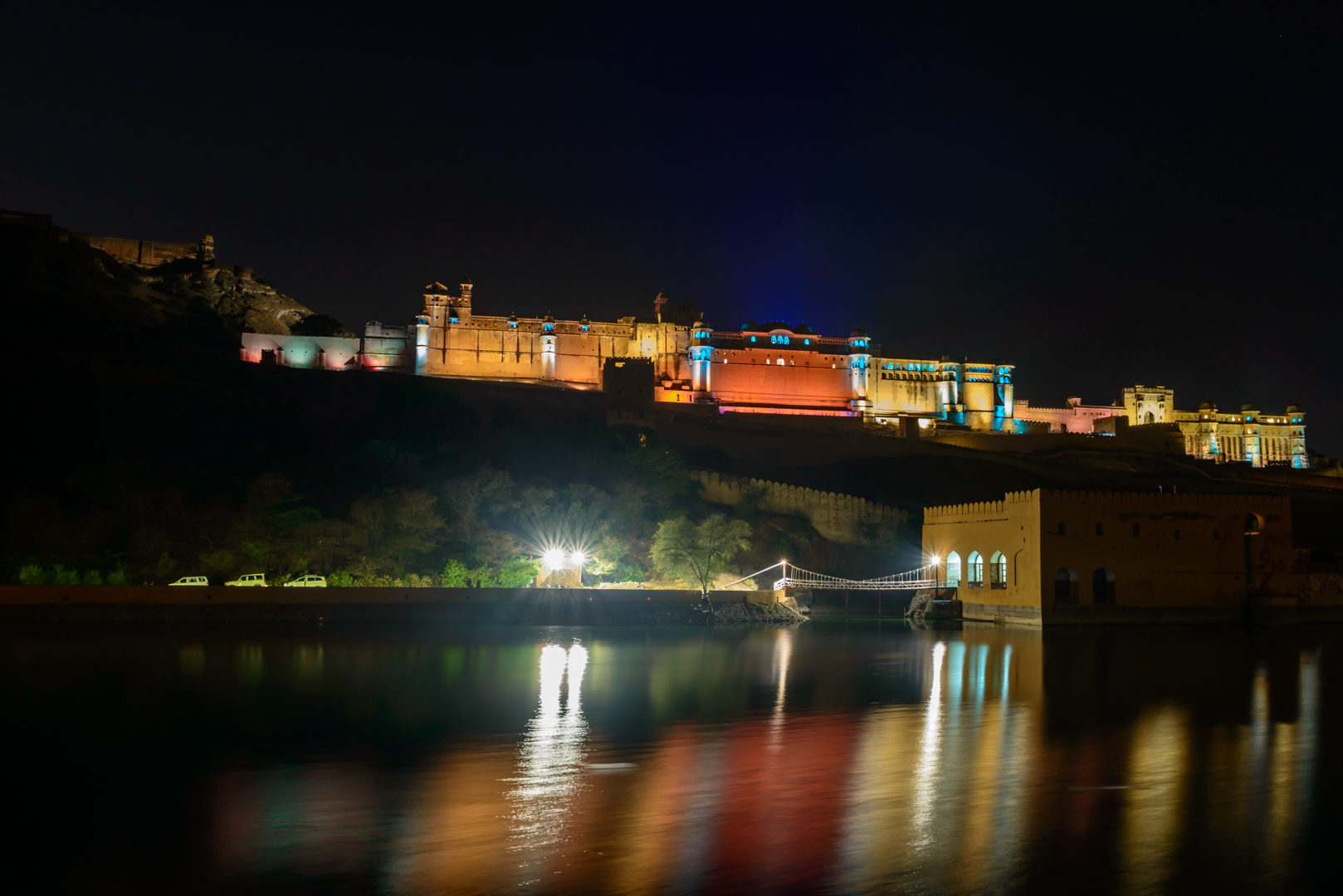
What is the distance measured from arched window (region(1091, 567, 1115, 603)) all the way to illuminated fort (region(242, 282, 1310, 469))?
21.9 meters

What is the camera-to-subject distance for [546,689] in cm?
1204

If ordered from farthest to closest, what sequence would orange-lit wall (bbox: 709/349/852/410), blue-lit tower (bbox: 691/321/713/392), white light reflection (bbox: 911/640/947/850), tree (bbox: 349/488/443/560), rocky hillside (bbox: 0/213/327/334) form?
orange-lit wall (bbox: 709/349/852/410) → blue-lit tower (bbox: 691/321/713/392) → rocky hillside (bbox: 0/213/327/334) → tree (bbox: 349/488/443/560) → white light reflection (bbox: 911/640/947/850)

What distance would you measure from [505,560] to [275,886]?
18.9 meters

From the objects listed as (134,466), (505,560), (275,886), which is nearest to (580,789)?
(275,886)

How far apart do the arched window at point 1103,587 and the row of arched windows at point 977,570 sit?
1844 millimetres

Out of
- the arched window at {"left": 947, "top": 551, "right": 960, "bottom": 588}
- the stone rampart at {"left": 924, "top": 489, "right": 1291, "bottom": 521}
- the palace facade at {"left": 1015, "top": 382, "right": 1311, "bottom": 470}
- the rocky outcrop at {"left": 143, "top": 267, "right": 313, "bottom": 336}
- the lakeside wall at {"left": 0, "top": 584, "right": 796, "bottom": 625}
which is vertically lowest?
the lakeside wall at {"left": 0, "top": 584, "right": 796, "bottom": 625}

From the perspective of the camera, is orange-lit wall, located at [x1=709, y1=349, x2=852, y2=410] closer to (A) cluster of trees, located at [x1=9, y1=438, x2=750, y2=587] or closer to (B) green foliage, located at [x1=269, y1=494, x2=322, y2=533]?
(A) cluster of trees, located at [x1=9, y1=438, x2=750, y2=587]

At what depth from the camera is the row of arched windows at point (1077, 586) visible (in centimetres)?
2178

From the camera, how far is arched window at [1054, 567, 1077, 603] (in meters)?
21.7

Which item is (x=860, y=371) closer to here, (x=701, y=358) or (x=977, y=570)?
(x=701, y=358)

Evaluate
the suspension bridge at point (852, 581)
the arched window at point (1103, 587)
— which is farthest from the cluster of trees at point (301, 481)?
the arched window at point (1103, 587)

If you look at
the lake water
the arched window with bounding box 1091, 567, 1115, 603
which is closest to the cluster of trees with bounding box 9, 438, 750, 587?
the lake water

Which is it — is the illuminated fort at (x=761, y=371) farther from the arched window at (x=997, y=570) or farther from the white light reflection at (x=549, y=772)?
the white light reflection at (x=549, y=772)

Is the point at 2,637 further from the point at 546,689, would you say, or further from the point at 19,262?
the point at 19,262
